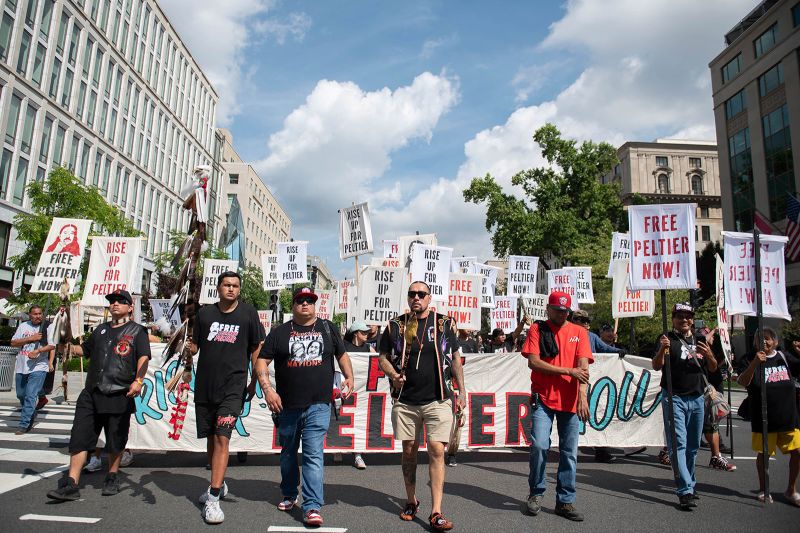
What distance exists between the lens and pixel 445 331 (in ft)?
16.8

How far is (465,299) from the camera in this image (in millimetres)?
12391

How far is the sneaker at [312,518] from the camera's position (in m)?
4.54

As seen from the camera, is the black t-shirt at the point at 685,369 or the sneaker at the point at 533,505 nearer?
the sneaker at the point at 533,505

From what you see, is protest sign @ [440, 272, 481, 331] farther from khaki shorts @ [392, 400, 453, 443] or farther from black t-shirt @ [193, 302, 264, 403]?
black t-shirt @ [193, 302, 264, 403]

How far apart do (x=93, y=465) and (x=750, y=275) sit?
7.71m

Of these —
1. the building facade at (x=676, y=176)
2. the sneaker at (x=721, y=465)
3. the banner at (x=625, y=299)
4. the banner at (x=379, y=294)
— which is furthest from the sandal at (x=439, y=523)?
the building facade at (x=676, y=176)

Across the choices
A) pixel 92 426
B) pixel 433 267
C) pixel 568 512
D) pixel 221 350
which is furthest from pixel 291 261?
pixel 568 512

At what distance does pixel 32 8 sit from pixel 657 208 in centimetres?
3725

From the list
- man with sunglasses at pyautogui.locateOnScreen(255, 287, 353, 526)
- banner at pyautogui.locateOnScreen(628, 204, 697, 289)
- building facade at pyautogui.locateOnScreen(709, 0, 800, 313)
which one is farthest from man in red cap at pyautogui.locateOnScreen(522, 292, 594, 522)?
building facade at pyautogui.locateOnScreen(709, 0, 800, 313)

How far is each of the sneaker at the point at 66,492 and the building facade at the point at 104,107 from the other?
29.3 m

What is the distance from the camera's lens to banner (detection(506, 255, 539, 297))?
17906 millimetres

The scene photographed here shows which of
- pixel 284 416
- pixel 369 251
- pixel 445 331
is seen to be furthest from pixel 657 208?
pixel 369 251

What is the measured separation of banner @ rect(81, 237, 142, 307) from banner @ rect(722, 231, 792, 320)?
10064mm

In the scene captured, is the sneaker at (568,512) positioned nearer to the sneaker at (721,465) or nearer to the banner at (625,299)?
the sneaker at (721,465)
